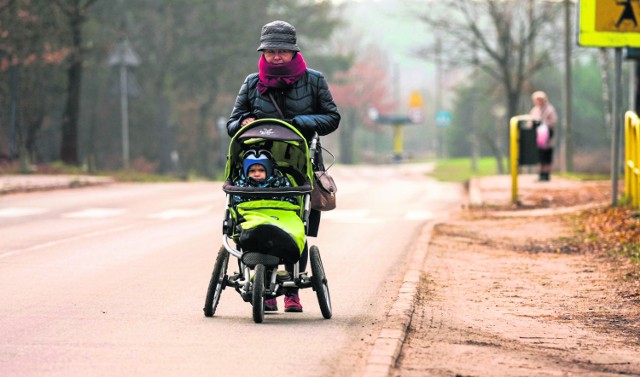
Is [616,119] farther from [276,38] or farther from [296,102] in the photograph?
[276,38]

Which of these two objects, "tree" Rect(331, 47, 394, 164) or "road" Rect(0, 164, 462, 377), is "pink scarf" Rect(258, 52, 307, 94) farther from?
"tree" Rect(331, 47, 394, 164)

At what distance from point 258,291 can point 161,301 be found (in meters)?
1.88

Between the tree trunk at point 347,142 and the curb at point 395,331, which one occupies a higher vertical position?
the curb at point 395,331

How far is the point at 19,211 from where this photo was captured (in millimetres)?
22344

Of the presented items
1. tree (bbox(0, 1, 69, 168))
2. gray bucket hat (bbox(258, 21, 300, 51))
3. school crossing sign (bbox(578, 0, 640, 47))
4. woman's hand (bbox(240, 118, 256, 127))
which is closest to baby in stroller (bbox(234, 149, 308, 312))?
woman's hand (bbox(240, 118, 256, 127))

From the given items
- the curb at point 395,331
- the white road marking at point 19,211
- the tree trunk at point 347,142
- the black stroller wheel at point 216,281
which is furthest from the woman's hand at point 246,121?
the tree trunk at point 347,142

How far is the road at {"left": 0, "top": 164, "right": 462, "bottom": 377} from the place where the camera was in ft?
25.8

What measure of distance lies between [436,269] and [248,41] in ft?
158

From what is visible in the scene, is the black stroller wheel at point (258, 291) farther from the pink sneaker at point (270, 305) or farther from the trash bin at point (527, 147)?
the trash bin at point (527, 147)

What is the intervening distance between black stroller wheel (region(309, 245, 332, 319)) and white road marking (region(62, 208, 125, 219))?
1219 centimetres

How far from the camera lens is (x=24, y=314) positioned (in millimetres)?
9875

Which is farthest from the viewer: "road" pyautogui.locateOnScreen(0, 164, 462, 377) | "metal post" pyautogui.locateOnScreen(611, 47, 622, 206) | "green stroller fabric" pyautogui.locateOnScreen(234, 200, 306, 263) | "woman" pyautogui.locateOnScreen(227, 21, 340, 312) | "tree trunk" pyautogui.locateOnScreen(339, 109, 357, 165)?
"tree trunk" pyautogui.locateOnScreen(339, 109, 357, 165)

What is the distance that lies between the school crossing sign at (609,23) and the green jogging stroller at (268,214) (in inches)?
408

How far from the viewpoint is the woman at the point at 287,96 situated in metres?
9.48
